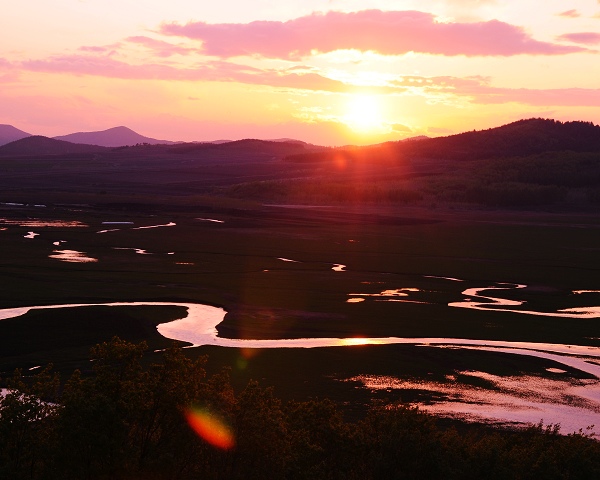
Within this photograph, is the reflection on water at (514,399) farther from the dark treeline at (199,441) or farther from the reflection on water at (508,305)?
the reflection on water at (508,305)

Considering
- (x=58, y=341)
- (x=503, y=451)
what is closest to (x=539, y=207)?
(x=58, y=341)

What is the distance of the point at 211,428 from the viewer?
2566cm

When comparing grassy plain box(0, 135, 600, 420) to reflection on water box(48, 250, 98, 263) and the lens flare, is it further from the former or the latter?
the lens flare

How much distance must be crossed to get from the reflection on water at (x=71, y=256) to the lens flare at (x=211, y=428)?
6115 cm

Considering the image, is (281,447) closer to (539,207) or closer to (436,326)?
(436,326)

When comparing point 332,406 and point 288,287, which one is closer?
point 332,406

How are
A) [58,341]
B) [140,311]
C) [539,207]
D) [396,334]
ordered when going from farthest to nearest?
[539,207] < [140,311] < [396,334] < [58,341]

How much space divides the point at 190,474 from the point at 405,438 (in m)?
6.88

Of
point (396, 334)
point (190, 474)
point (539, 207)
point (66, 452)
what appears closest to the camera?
point (66, 452)

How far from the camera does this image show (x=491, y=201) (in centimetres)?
17925

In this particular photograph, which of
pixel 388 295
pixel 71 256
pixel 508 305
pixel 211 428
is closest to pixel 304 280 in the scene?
pixel 388 295

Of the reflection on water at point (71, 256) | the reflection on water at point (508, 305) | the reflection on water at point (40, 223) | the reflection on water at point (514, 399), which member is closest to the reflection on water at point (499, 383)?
the reflection on water at point (514, 399)

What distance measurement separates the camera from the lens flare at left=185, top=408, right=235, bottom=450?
84.1ft

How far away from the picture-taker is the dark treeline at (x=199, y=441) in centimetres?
2414
